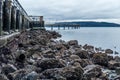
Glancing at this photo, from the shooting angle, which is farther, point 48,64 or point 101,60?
point 101,60

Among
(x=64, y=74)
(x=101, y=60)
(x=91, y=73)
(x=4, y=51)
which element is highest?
(x=4, y=51)

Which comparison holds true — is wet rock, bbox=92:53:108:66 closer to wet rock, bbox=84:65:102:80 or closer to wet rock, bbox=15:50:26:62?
wet rock, bbox=84:65:102:80

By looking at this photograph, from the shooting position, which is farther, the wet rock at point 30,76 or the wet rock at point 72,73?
the wet rock at point 72,73

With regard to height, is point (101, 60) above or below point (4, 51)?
below

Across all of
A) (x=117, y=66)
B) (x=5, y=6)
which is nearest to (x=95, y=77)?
(x=117, y=66)

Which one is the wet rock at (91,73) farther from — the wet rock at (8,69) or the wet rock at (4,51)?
the wet rock at (4,51)

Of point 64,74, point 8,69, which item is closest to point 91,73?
point 64,74

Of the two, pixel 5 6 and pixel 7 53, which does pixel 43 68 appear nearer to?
pixel 7 53

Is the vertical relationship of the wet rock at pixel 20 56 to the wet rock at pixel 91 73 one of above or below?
above

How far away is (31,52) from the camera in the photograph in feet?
50.1

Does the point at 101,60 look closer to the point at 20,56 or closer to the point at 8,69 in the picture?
the point at 20,56

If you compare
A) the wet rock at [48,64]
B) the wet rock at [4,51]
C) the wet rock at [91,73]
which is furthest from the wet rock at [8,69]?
the wet rock at [91,73]

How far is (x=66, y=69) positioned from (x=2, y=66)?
71.0 inches

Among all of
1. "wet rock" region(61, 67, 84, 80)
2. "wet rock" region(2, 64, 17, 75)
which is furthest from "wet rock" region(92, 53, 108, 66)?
"wet rock" region(2, 64, 17, 75)
